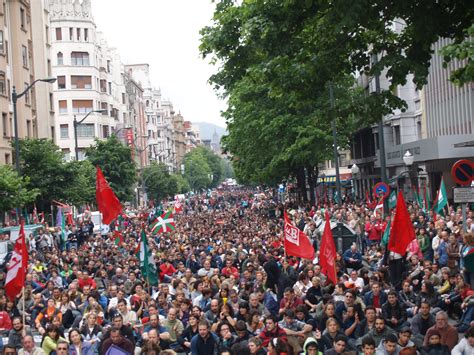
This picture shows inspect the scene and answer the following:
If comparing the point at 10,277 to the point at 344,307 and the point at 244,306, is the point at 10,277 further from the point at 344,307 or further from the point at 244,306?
the point at 344,307

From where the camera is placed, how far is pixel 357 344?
494 inches

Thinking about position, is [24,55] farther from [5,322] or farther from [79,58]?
[79,58]

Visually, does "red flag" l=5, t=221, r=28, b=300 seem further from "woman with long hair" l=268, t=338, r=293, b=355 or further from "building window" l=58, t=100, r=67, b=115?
"building window" l=58, t=100, r=67, b=115

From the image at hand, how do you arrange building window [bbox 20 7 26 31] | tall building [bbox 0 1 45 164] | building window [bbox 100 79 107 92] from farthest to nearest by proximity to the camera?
building window [bbox 100 79 107 92]
building window [bbox 20 7 26 31]
tall building [bbox 0 1 45 164]

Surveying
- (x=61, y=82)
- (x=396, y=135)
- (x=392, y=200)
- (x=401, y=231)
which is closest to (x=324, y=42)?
(x=401, y=231)

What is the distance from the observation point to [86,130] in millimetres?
85375

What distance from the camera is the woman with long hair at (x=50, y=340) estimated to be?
497 inches

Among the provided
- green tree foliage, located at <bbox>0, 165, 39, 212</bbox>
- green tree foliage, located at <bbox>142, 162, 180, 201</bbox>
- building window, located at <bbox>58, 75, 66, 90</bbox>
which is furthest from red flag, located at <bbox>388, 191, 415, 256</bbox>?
green tree foliage, located at <bbox>142, 162, 180, 201</bbox>

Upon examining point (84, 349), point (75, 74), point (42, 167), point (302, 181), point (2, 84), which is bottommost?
point (84, 349)

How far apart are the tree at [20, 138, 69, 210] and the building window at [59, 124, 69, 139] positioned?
1690 inches

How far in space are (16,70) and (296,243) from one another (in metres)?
33.2

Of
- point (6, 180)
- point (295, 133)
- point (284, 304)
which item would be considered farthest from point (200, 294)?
point (295, 133)

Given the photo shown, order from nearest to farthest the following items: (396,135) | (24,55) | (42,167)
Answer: (42,167), (24,55), (396,135)

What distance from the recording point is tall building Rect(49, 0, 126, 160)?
85.2 m
